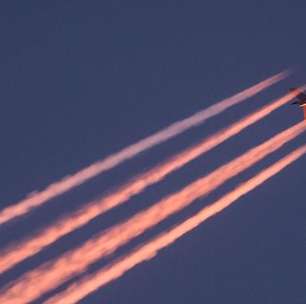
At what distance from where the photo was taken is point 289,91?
37312 mm

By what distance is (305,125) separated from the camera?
1542 inches

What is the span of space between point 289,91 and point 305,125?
2312 millimetres
